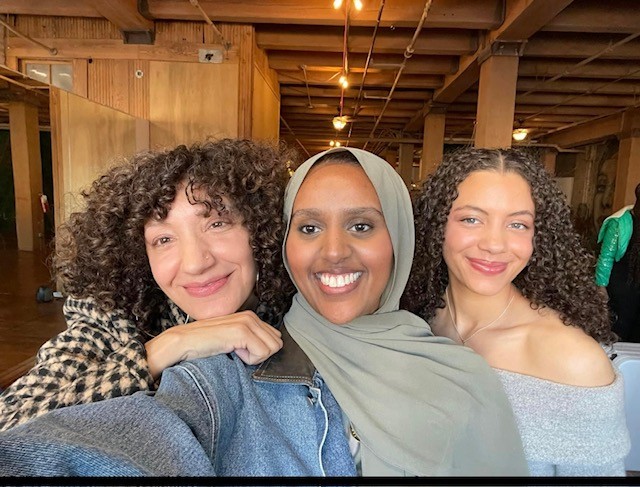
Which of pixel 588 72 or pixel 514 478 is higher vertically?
pixel 588 72

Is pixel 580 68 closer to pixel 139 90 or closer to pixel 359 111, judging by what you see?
pixel 359 111

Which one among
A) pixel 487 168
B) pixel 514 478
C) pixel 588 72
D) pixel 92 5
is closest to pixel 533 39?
pixel 588 72

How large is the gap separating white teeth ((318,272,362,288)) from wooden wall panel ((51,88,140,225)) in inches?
134

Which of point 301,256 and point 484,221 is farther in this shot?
point 301,256

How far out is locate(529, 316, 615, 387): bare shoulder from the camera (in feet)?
2.37

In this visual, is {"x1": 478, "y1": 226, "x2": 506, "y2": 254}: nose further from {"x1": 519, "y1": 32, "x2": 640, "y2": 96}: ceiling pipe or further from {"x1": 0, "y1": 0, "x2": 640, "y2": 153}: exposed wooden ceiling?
{"x1": 519, "y1": 32, "x2": 640, "y2": 96}: ceiling pipe

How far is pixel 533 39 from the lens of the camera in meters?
4.77

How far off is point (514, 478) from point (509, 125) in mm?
5122

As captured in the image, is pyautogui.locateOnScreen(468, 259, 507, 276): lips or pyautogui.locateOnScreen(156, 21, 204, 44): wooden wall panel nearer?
pyautogui.locateOnScreen(468, 259, 507, 276): lips

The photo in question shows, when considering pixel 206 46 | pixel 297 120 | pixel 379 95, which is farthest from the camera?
pixel 297 120

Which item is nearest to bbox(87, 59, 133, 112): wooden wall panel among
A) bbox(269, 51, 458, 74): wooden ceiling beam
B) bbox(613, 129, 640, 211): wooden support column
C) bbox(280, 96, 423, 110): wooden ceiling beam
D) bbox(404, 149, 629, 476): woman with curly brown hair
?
bbox(269, 51, 458, 74): wooden ceiling beam

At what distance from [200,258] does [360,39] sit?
4692mm

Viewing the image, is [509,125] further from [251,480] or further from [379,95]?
[251,480]

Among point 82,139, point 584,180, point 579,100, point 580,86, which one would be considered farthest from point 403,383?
point 584,180
